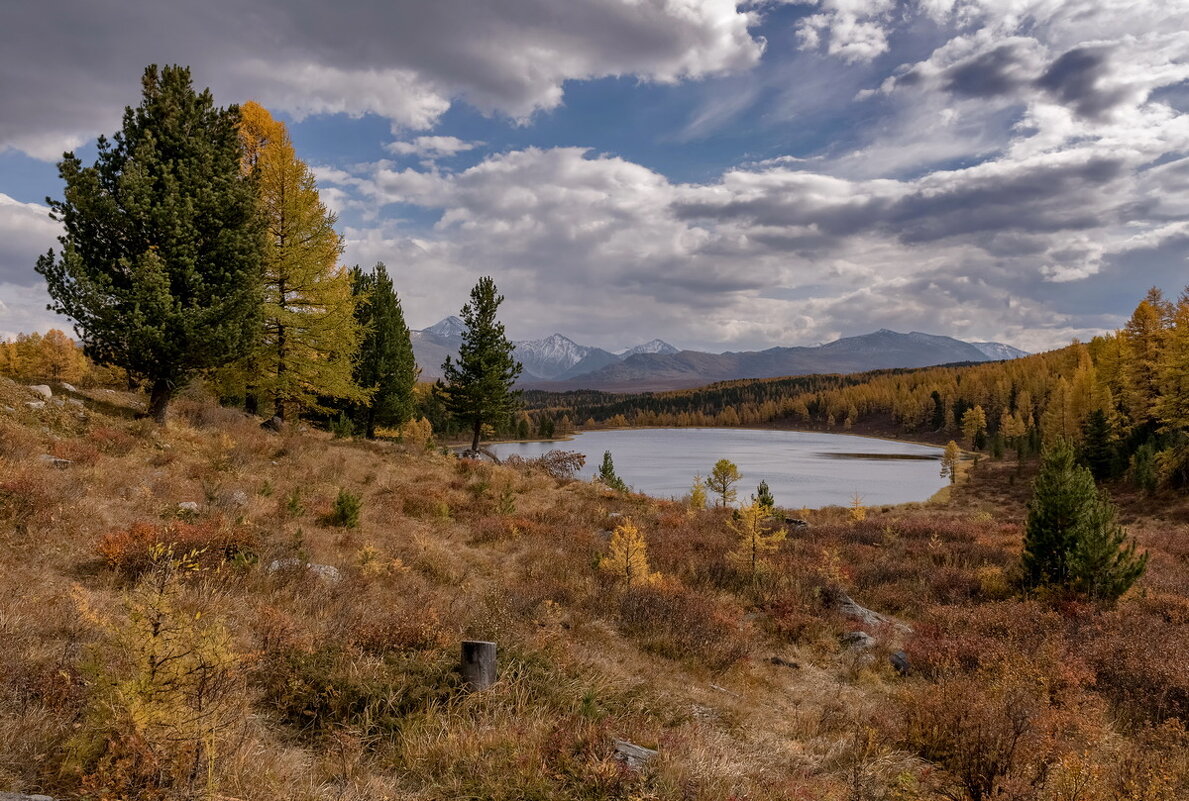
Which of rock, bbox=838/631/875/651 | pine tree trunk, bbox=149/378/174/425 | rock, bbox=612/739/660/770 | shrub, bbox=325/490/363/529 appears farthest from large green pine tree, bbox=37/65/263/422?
rock, bbox=838/631/875/651

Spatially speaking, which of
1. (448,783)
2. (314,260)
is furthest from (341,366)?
(448,783)

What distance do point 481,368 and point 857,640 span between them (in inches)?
1043

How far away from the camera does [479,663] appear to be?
6.03 metres

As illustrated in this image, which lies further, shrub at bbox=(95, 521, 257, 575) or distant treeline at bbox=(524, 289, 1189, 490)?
distant treeline at bbox=(524, 289, 1189, 490)

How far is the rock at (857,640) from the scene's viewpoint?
1001cm

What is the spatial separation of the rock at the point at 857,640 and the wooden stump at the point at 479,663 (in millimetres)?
7091

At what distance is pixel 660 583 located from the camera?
467 inches

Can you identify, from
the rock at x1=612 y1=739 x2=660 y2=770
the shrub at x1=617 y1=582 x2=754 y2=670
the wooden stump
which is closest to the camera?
the rock at x1=612 y1=739 x2=660 y2=770

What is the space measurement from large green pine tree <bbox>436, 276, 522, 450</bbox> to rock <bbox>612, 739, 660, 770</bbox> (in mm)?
28547

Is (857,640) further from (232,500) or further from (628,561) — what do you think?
(232,500)

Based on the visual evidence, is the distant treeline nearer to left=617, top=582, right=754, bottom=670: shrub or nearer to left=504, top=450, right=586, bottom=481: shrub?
left=617, top=582, right=754, bottom=670: shrub

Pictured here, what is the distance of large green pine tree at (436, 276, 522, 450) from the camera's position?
33.2 meters

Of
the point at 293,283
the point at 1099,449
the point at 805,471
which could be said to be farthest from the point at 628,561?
the point at 805,471

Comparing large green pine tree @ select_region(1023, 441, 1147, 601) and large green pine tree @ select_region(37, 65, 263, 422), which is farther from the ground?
large green pine tree @ select_region(37, 65, 263, 422)
